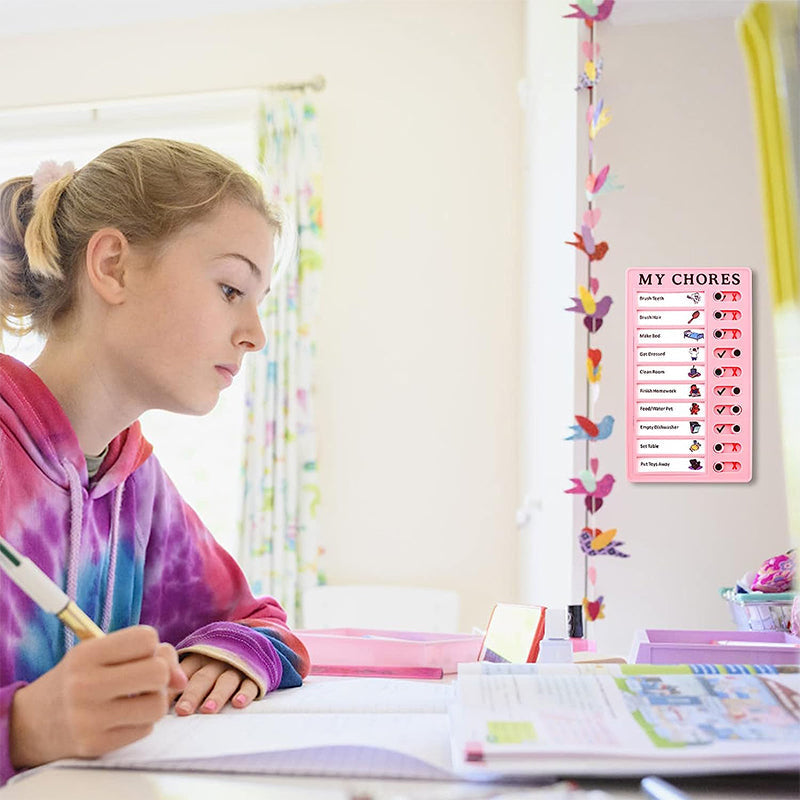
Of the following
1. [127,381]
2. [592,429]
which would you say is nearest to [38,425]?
[127,381]

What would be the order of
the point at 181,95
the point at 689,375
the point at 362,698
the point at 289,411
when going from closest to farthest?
the point at 362,698
the point at 689,375
the point at 289,411
the point at 181,95

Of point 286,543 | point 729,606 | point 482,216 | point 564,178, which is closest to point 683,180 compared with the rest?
point 564,178

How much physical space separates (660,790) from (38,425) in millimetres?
639

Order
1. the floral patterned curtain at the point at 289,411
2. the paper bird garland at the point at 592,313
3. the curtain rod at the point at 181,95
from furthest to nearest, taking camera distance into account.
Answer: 1. the curtain rod at the point at 181,95
2. the floral patterned curtain at the point at 289,411
3. the paper bird garland at the point at 592,313

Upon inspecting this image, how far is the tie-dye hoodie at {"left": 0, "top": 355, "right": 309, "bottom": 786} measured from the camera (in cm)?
84

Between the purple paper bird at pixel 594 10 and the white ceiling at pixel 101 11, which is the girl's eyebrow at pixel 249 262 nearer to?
the purple paper bird at pixel 594 10

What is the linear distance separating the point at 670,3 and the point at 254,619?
0.91 m

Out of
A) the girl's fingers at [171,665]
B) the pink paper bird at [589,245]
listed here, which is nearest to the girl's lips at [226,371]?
the girl's fingers at [171,665]

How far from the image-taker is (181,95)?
9.83 feet

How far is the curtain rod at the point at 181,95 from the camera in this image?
2881mm

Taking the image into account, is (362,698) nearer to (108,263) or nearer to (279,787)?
(279,787)

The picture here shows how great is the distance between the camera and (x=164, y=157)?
105 cm

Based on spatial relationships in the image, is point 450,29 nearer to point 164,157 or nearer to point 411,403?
point 411,403

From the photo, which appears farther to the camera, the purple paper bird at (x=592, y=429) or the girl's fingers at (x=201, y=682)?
the purple paper bird at (x=592, y=429)
